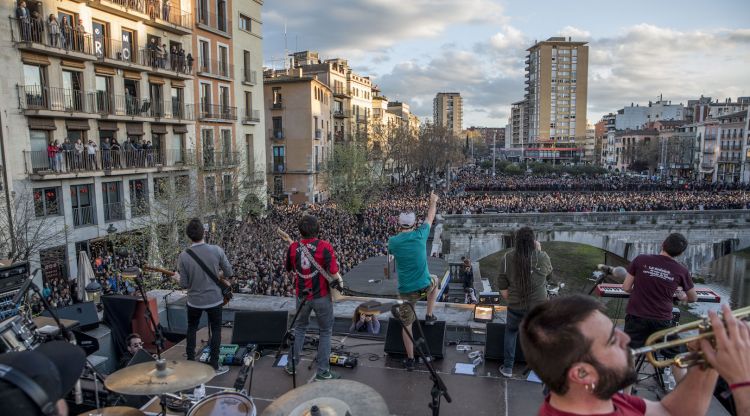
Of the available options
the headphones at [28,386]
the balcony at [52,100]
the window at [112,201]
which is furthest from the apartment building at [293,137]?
the headphones at [28,386]

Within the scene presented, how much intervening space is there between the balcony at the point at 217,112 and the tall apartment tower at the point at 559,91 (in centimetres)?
10690

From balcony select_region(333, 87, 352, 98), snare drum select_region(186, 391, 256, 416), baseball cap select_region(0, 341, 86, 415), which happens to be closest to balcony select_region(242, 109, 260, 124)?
balcony select_region(333, 87, 352, 98)

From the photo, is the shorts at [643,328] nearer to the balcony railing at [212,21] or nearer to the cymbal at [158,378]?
the cymbal at [158,378]

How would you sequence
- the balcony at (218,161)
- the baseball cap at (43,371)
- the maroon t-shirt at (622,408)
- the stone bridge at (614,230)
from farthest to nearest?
the stone bridge at (614,230), the balcony at (218,161), the maroon t-shirt at (622,408), the baseball cap at (43,371)

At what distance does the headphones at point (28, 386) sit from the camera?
5.94 ft

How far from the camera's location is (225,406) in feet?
12.4

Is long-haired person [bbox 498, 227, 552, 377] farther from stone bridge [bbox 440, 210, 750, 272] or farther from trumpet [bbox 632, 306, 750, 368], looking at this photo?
stone bridge [bbox 440, 210, 750, 272]

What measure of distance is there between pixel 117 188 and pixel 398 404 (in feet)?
77.3

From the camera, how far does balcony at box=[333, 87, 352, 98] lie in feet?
193

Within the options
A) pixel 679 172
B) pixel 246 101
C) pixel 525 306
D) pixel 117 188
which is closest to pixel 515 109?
pixel 679 172

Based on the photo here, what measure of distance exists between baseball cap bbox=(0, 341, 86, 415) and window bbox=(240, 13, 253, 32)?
35.2 metres

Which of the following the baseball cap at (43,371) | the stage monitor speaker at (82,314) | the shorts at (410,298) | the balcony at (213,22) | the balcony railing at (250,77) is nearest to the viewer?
the baseball cap at (43,371)

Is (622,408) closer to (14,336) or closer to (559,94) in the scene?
(14,336)

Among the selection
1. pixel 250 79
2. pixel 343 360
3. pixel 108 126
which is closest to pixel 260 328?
pixel 343 360
